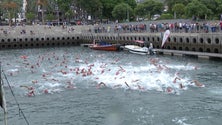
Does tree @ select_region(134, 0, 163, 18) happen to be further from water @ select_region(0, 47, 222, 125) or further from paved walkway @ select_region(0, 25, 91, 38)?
water @ select_region(0, 47, 222, 125)

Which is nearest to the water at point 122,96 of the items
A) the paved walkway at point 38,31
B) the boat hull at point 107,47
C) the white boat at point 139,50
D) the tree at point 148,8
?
the white boat at point 139,50

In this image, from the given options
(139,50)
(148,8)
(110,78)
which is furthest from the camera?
(148,8)

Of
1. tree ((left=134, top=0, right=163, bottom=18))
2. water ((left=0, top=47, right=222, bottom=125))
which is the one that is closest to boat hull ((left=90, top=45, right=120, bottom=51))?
water ((left=0, top=47, right=222, bottom=125))

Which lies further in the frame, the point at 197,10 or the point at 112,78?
the point at 197,10

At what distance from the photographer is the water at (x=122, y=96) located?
1153 inches

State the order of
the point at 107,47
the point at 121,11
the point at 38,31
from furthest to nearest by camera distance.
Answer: the point at 121,11, the point at 38,31, the point at 107,47

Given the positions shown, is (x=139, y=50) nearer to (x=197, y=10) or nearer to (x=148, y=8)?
(x=197, y=10)

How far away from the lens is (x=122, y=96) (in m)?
36.4

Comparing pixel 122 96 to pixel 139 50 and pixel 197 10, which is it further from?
pixel 197 10

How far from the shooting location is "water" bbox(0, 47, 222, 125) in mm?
29297

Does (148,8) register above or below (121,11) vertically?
above

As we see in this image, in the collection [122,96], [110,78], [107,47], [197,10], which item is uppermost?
[197,10]

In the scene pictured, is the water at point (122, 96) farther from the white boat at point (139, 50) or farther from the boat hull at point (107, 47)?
the boat hull at point (107, 47)

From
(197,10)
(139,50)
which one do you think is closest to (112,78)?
(139,50)
